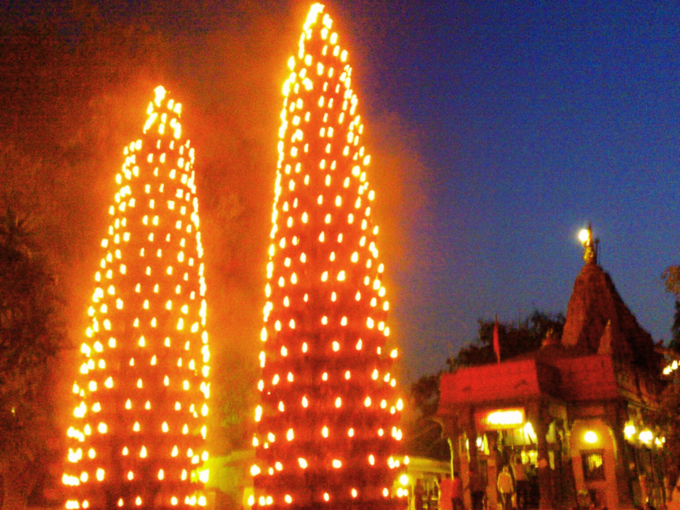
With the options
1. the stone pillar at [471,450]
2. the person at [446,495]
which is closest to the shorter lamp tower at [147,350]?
the person at [446,495]

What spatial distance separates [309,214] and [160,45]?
947 cm

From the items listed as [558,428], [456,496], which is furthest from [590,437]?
[456,496]

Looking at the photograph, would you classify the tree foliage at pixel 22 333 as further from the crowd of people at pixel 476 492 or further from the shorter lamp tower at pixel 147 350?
the crowd of people at pixel 476 492

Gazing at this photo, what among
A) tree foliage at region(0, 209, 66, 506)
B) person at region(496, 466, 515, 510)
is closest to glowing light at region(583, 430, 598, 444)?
person at region(496, 466, 515, 510)

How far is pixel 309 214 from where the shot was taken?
7215mm

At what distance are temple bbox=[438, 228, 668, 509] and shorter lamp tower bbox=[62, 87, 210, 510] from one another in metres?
13.7

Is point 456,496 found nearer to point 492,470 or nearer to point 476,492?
point 476,492

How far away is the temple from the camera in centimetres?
2105

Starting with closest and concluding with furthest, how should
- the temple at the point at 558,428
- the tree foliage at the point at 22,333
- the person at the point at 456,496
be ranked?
the tree foliage at the point at 22,333
the person at the point at 456,496
the temple at the point at 558,428

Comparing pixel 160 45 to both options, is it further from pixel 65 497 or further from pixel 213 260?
pixel 65 497

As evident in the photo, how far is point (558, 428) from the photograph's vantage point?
22953 millimetres

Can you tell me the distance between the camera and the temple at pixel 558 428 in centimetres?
2105

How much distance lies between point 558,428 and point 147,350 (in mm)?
18023

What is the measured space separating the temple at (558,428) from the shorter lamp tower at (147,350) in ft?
45.0
